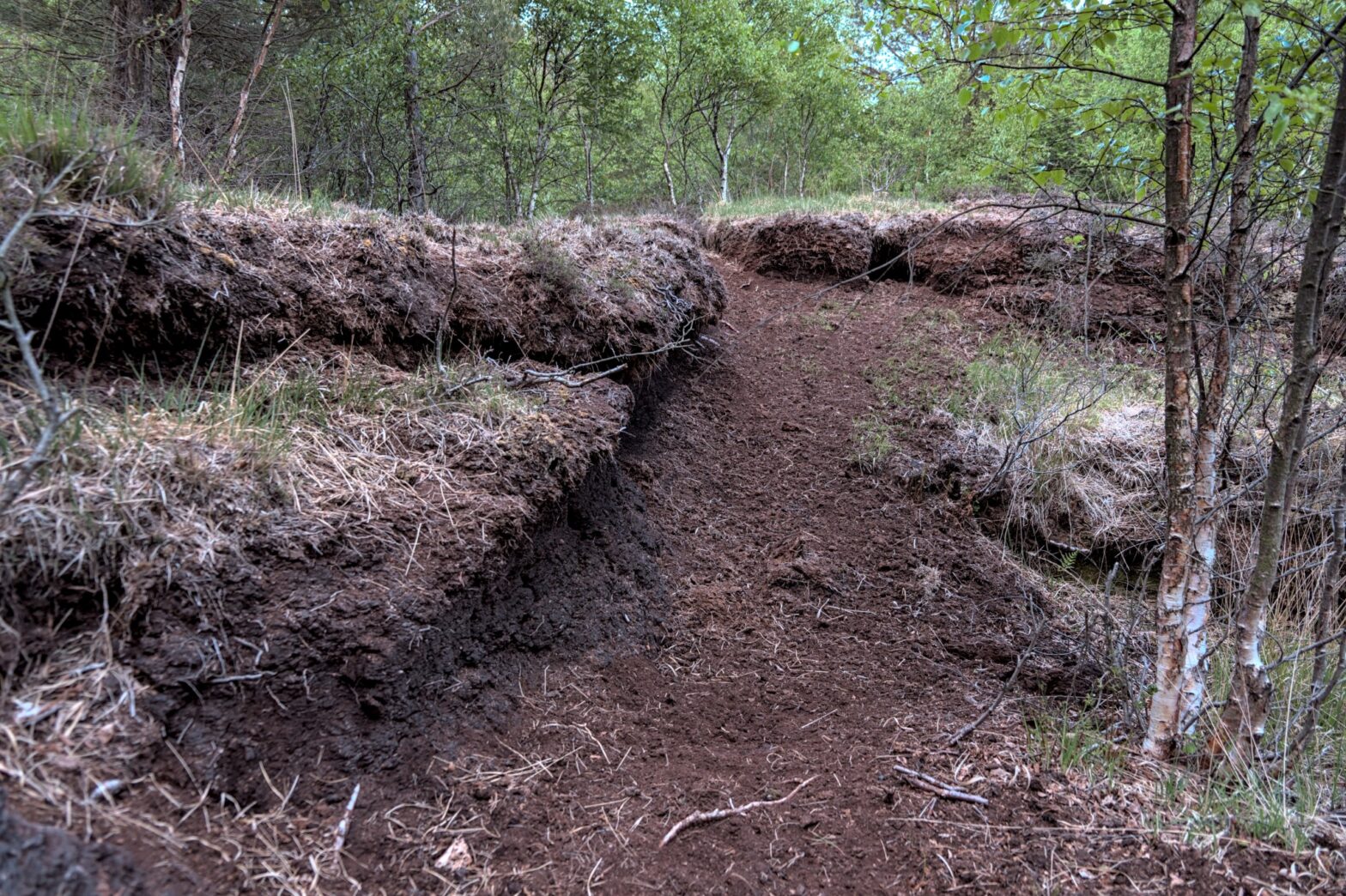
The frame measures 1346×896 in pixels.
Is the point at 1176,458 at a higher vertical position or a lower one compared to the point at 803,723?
higher

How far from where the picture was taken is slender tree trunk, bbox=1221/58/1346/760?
219 centimetres

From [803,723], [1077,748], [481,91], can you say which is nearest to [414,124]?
[481,91]

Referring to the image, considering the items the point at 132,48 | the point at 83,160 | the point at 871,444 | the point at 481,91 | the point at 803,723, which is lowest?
the point at 803,723

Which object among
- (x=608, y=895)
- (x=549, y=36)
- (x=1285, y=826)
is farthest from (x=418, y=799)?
(x=549, y=36)

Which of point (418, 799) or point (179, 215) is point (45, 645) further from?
point (179, 215)

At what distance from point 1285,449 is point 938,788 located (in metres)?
1.66

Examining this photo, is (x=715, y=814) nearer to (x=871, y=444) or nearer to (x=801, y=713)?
(x=801, y=713)

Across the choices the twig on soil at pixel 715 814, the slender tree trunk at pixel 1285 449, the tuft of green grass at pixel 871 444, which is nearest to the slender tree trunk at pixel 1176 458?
the slender tree trunk at pixel 1285 449

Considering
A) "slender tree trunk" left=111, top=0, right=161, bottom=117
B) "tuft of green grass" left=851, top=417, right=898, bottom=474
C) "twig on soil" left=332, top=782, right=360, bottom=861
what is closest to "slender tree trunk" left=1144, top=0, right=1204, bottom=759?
"tuft of green grass" left=851, top=417, right=898, bottom=474

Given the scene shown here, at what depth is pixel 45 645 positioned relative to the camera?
169cm

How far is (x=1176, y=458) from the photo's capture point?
264cm

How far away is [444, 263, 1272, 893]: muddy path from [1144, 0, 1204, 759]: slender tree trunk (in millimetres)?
461

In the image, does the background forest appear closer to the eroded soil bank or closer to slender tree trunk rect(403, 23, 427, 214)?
slender tree trunk rect(403, 23, 427, 214)

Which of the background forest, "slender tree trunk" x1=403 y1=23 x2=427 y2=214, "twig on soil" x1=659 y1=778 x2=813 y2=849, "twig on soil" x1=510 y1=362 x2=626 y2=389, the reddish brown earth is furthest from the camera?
"slender tree trunk" x1=403 y1=23 x2=427 y2=214
